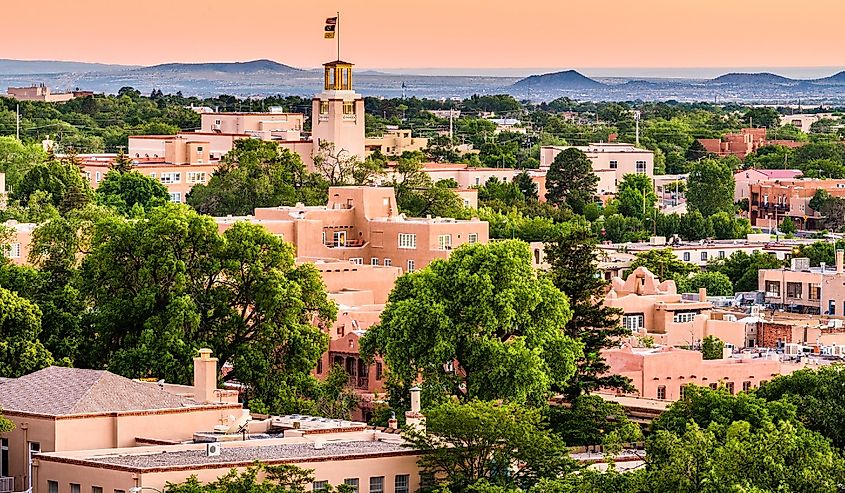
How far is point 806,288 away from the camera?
85.6 m

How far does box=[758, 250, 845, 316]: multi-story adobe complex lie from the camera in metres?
83.3

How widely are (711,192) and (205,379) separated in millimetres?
90642

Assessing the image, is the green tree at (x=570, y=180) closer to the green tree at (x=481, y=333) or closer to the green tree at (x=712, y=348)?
the green tree at (x=712, y=348)

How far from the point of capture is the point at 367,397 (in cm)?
5712

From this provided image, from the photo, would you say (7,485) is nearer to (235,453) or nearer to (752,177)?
(235,453)

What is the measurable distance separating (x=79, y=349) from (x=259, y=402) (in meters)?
4.70

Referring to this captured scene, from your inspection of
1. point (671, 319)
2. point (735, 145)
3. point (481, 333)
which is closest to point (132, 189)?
point (671, 319)

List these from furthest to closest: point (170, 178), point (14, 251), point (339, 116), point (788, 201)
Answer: point (788, 201) < point (170, 178) < point (339, 116) < point (14, 251)

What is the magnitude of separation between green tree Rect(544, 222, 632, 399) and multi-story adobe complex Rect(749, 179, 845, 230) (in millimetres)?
76292

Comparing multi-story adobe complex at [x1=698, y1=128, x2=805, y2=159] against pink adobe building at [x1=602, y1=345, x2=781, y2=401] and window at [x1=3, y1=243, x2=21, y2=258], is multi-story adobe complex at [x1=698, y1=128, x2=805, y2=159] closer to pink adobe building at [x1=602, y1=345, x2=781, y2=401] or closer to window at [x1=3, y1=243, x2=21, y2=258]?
window at [x1=3, y1=243, x2=21, y2=258]

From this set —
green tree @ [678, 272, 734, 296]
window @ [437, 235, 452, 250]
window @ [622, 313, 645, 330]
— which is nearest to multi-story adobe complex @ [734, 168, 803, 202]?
green tree @ [678, 272, 734, 296]

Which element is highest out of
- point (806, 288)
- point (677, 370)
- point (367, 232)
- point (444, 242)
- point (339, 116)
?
point (339, 116)

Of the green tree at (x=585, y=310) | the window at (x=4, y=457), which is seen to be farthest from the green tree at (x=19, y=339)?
the green tree at (x=585, y=310)

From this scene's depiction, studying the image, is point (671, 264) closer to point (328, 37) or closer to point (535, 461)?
point (328, 37)
